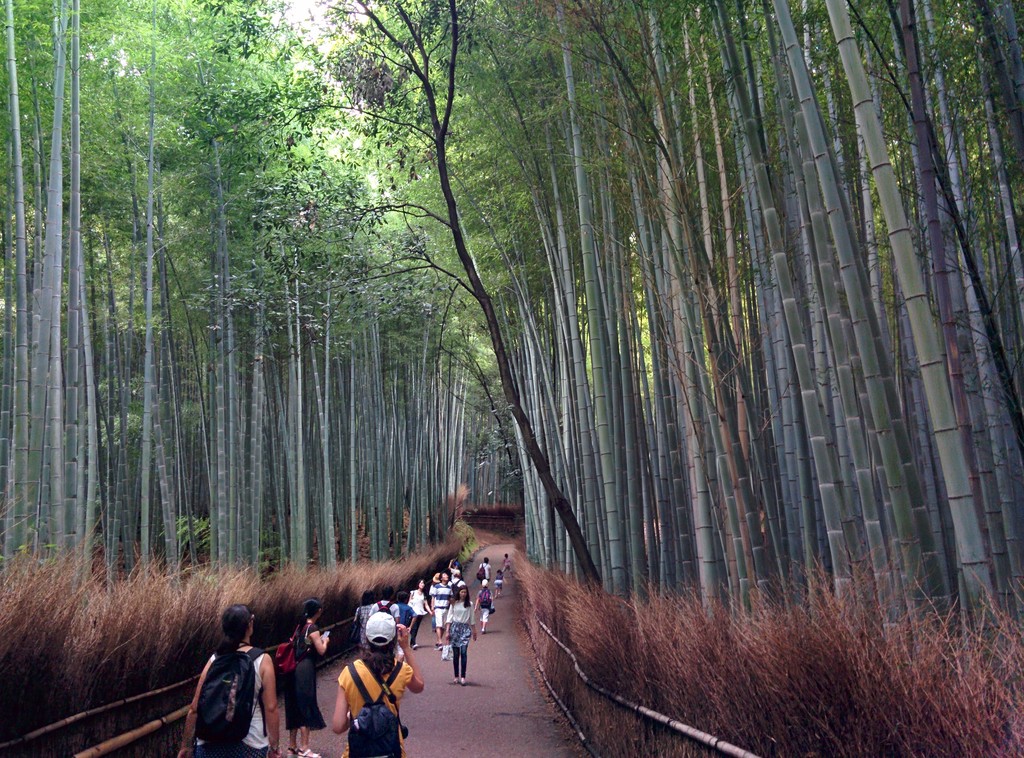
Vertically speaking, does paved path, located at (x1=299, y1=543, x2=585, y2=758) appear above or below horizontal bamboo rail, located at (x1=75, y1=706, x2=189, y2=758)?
below

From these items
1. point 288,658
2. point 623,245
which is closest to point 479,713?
point 288,658

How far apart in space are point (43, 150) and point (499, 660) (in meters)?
6.74

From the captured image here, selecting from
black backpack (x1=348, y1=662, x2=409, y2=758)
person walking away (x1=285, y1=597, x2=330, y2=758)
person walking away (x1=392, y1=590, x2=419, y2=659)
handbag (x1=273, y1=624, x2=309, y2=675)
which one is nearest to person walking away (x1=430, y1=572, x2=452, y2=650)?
person walking away (x1=392, y1=590, x2=419, y2=659)

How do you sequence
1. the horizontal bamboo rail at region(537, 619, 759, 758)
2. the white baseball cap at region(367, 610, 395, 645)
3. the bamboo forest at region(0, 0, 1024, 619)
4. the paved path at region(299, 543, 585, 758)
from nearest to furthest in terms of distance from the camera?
the horizontal bamboo rail at region(537, 619, 759, 758), the white baseball cap at region(367, 610, 395, 645), the bamboo forest at region(0, 0, 1024, 619), the paved path at region(299, 543, 585, 758)

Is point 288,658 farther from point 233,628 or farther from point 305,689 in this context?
point 233,628

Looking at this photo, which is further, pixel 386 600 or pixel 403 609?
pixel 403 609

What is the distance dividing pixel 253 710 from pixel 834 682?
5.72ft

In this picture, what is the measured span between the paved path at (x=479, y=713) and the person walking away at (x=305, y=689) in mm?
220

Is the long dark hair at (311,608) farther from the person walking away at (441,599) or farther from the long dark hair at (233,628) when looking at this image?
the person walking away at (441,599)

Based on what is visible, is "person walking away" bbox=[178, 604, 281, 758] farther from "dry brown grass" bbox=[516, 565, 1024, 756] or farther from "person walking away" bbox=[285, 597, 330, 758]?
"person walking away" bbox=[285, 597, 330, 758]

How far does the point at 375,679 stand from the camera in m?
2.90

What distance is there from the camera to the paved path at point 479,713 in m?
5.54

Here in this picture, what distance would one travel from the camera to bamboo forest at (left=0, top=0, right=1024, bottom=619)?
136 inches

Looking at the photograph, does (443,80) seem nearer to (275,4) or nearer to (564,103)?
(275,4)
